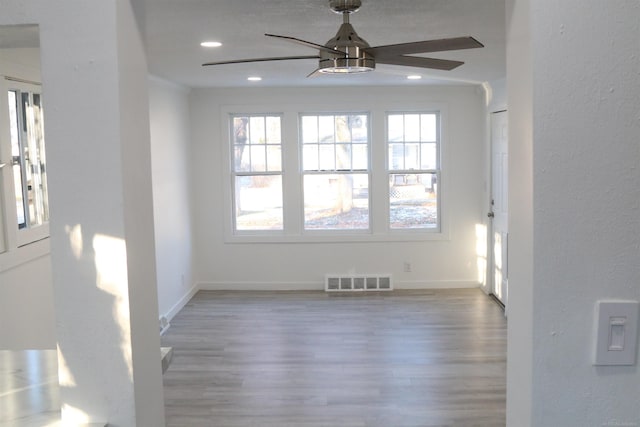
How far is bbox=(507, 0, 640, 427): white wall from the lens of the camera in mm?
1277

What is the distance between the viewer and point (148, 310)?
1.57 meters

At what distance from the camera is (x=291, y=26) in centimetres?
357

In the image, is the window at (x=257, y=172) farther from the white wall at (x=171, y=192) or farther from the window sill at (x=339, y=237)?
the white wall at (x=171, y=192)

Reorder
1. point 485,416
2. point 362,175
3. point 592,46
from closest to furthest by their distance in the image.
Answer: point 592,46 < point 485,416 < point 362,175

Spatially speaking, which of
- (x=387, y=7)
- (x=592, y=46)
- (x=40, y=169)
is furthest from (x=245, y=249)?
(x=592, y=46)

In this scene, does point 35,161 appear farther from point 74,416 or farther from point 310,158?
point 310,158

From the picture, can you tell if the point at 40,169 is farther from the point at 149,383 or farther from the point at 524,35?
the point at 524,35

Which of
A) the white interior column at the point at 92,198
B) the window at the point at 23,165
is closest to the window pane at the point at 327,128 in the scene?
the window at the point at 23,165

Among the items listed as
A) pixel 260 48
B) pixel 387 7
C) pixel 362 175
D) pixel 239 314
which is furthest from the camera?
pixel 362 175

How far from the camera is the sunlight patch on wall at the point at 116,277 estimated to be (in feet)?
4.56

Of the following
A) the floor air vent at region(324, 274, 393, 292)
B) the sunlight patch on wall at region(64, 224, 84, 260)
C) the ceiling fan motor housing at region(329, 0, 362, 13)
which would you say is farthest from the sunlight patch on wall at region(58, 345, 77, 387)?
the floor air vent at region(324, 274, 393, 292)

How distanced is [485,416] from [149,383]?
3095 millimetres

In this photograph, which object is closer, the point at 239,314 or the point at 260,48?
the point at 260,48

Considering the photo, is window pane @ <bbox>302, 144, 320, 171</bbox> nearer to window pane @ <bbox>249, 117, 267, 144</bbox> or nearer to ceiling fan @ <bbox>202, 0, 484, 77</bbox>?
window pane @ <bbox>249, 117, 267, 144</bbox>
